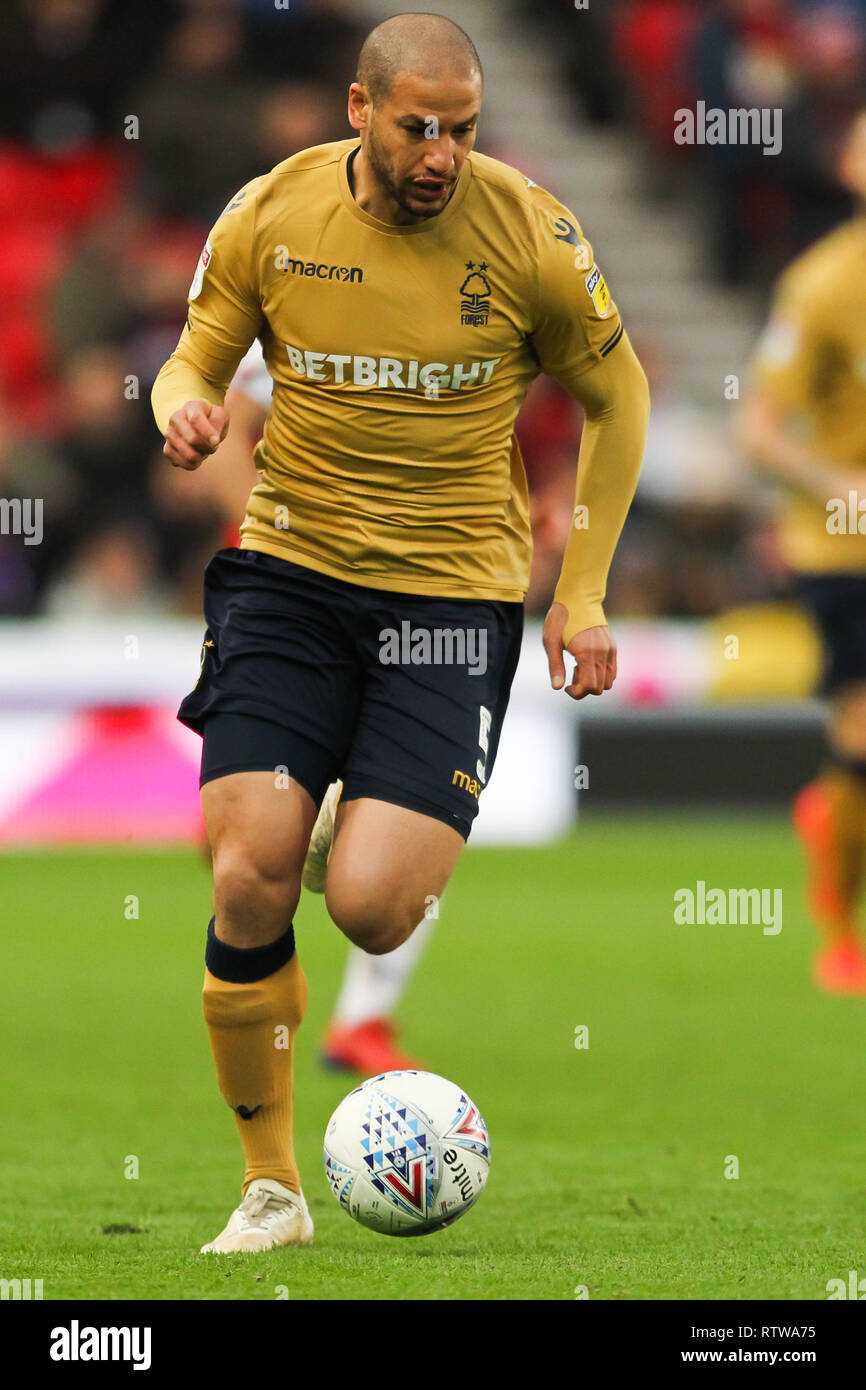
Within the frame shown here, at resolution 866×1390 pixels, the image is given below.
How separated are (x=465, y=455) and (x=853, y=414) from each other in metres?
3.86

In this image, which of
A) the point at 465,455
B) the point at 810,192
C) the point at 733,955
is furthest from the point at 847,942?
the point at 810,192

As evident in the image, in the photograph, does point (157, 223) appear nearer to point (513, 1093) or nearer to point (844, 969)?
point (844, 969)

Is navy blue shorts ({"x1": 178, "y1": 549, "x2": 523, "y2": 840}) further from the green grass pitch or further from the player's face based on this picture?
the green grass pitch

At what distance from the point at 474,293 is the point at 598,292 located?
0.88 feet

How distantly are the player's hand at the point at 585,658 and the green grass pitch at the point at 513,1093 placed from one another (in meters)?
1.11

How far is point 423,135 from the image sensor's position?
4.31 metres

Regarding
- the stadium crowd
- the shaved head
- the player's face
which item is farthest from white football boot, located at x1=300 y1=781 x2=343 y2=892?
the stadium crowd

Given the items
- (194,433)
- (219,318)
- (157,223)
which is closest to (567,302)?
(219,318)

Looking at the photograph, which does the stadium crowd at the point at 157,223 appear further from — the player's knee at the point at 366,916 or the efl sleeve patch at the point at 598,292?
the player's knee at the point at 366,916

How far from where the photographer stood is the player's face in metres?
4.28

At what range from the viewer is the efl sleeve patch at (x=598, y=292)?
4609 mm

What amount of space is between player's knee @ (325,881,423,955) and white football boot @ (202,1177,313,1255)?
0.52 meters
